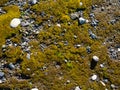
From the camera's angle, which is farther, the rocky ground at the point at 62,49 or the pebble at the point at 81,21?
the pebble at the point at 81,21

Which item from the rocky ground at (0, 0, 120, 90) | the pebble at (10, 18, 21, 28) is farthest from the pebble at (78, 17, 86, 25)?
the pebble at (10, 18, 21, 28)

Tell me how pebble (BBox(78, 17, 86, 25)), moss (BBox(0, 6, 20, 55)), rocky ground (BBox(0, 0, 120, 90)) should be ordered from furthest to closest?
pebble (BBox(78, 17, 86, 25)), moss (BBox(0, 6, 20, 55)), rocky ground (BBox(0, 0, 120, 90))

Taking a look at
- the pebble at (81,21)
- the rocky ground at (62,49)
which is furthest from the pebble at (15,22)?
the pebble at (81,21)

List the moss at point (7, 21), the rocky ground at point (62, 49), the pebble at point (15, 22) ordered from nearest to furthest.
Answer: the rocky ground at point (62, 49) < the moss at point (7, 21) < the pebble at point (15, 22)

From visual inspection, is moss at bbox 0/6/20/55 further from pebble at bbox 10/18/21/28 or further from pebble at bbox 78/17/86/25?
pebble at bbox 78/17/86/25

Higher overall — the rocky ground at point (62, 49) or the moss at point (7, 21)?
the moss at point (7, 21)

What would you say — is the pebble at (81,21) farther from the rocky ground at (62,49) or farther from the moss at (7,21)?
the moss at (7,21)

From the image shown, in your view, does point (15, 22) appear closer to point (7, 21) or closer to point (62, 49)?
point (7, 21)

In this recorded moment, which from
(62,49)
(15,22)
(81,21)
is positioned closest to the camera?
(62,49)

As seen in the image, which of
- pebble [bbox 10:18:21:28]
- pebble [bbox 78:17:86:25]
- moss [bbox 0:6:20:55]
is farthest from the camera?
pebble [bbox 78:17:86:25]

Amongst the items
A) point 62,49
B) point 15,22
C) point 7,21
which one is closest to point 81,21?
point 62,49
